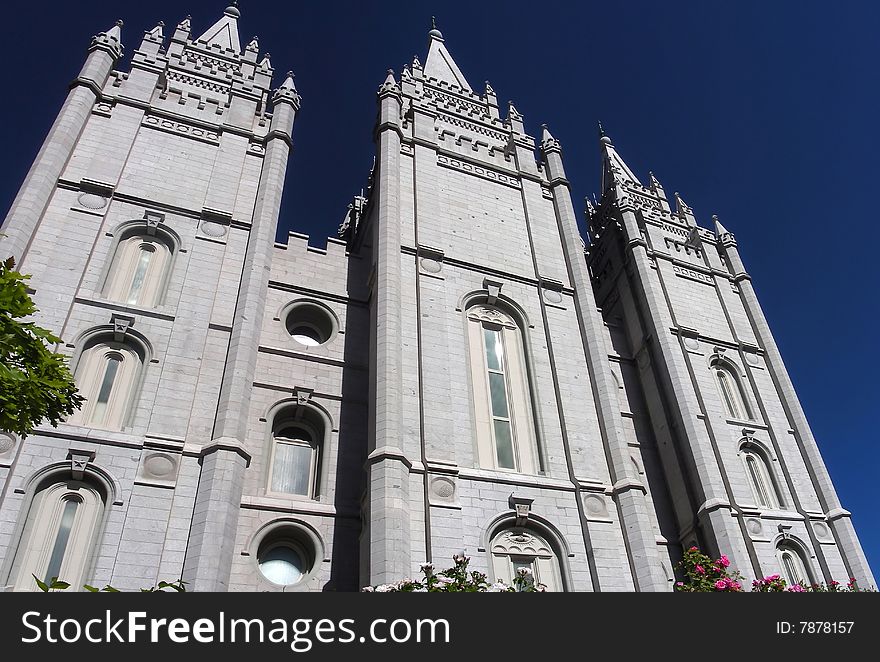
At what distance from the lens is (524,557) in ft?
51.6

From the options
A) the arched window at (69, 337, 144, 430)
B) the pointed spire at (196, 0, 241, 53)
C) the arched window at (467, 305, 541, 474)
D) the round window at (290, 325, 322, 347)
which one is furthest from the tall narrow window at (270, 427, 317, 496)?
the pointed spire at (196, 0, 241, 53)

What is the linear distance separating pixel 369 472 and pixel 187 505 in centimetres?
397

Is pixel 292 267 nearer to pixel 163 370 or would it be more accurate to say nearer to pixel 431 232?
pixel 431 232

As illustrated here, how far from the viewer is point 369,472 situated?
15.3m

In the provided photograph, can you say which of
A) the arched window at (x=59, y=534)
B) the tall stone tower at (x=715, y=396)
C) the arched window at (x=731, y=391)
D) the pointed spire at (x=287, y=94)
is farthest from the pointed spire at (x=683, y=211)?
the arched window at (x=59, y=534)

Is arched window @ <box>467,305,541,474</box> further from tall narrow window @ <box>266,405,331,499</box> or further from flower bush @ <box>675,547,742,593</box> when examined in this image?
flower bush @ <box>675,547,742,593</box>

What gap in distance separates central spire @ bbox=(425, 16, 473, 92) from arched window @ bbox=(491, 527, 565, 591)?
24162 mm

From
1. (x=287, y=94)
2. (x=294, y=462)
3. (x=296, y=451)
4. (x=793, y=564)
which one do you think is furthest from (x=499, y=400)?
(x=287, y=94)

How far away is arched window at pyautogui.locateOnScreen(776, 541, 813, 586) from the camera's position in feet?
64.6

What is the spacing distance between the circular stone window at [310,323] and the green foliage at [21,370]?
10.2 m

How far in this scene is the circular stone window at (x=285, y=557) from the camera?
50.4 feet

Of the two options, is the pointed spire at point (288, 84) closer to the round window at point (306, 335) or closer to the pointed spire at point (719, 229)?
the round window at point (306, 335)
